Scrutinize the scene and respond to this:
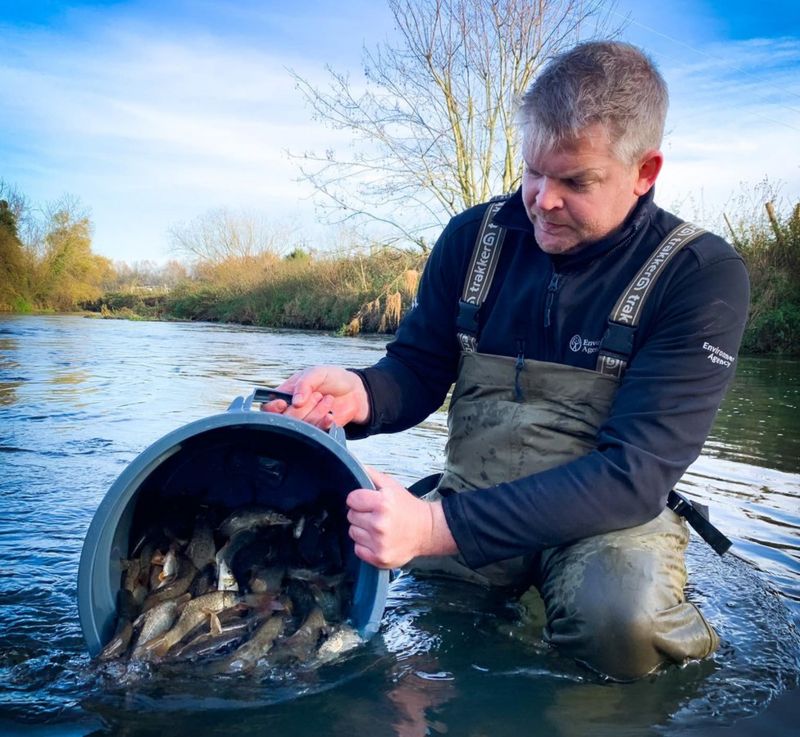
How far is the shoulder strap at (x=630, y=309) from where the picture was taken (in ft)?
7.75

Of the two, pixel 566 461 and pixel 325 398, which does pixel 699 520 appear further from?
pixel 325 398

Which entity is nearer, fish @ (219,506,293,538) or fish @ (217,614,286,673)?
fish @ (217,614,286,673)

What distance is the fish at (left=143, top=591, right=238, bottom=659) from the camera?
196 centimetres

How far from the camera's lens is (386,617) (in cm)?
253

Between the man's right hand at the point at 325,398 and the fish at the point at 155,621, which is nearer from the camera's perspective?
the fish at the point at 155,621

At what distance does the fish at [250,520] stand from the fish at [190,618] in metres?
0.25

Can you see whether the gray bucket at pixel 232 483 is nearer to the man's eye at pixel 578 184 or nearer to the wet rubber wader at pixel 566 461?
→ the wet rubber wader at pixel 566 461

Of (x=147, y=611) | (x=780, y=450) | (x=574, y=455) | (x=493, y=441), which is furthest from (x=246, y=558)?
(x=780, y=450)

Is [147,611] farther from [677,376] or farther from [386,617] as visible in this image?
[677,376]

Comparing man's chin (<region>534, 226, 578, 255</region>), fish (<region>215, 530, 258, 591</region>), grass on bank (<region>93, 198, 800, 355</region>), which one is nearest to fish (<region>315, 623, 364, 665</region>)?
fish (<region>215, 530, 258, 591</region>)

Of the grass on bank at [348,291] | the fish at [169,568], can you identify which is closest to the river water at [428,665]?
the fish at [169,568]

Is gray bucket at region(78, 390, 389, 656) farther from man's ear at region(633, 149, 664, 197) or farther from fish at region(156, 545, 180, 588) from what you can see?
man's ear at region(633, 149, 664, 197)

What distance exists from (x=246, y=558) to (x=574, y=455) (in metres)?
1.05

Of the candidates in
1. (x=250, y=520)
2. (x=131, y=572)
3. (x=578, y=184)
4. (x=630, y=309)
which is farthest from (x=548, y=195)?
(x=131, y=572)
